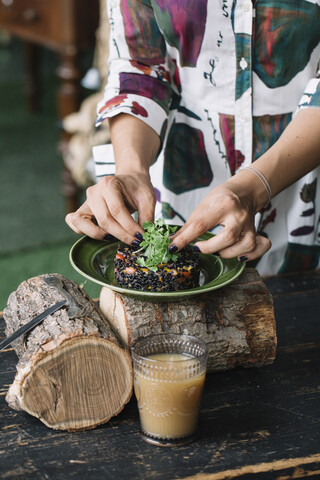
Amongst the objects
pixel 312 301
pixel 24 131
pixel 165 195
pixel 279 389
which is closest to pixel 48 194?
pixel 24 131

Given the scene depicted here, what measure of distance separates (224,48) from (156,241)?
52cm

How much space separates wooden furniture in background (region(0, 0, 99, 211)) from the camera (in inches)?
121

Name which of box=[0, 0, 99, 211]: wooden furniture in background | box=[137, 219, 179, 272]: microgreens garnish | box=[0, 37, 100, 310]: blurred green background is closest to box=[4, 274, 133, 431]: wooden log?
box=[137, 219, 179, 272]: microgreens garnish

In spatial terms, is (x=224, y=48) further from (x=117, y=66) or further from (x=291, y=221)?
(x=291, y=221)

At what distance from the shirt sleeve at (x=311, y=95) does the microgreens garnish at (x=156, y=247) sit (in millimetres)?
435

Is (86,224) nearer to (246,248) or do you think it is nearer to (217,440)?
(246,248)

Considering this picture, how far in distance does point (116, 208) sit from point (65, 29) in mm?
2237

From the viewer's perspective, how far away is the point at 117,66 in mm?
1370

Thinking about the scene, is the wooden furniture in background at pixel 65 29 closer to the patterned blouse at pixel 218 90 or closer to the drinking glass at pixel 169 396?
the patterned blouse at pixel 218 90

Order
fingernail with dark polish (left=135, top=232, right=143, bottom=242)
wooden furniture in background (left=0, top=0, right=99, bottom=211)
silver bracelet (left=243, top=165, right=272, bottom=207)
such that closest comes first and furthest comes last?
fingernail with dark polish (left=135, top=232, right=143, bottom=242) < silver bracelet (left=243, top=165, right=272, bottom=207) < wooden furniture in background (left=0, top=0, right=99, bottom=211)

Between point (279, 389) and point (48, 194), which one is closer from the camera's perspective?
point (279, 389)

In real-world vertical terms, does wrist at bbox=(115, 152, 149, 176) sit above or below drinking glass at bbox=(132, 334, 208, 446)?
above

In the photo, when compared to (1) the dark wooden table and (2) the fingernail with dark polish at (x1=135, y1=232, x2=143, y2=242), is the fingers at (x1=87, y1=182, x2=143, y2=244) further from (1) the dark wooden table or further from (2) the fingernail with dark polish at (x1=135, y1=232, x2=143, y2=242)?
(1) the dark wooden table

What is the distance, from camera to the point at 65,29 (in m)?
3.07
